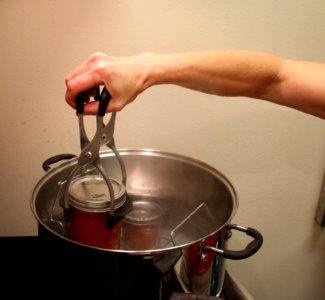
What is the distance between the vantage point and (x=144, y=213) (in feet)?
2.07

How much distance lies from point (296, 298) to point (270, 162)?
0.46m

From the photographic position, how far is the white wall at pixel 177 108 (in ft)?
2.25

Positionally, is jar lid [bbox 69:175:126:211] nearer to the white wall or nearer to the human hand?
the human hand

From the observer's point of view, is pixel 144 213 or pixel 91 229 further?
pixel 144 213

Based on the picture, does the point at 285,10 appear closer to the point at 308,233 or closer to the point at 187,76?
the point at 187,76

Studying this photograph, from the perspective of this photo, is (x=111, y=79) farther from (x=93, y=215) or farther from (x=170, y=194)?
(x=170, y=194)

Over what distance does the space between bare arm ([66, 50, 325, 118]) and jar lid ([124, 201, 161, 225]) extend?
20 cm

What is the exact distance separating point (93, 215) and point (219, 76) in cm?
28

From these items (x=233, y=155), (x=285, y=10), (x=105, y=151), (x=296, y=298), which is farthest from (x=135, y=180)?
(x=296, y=298)

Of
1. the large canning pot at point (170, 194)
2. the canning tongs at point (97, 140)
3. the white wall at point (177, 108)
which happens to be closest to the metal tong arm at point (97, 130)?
the canning tongs at point (97, 140)

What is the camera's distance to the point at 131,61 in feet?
1.55

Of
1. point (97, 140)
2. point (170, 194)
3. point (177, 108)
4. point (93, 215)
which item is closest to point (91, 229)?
point (93, 215)

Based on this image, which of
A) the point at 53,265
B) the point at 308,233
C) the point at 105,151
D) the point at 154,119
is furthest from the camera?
the point at 308,233

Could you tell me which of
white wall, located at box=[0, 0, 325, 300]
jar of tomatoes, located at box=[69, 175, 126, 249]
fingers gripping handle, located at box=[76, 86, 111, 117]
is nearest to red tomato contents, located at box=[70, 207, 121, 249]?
jar of tomatoes, located at box=[69, 175, 126, 249]
